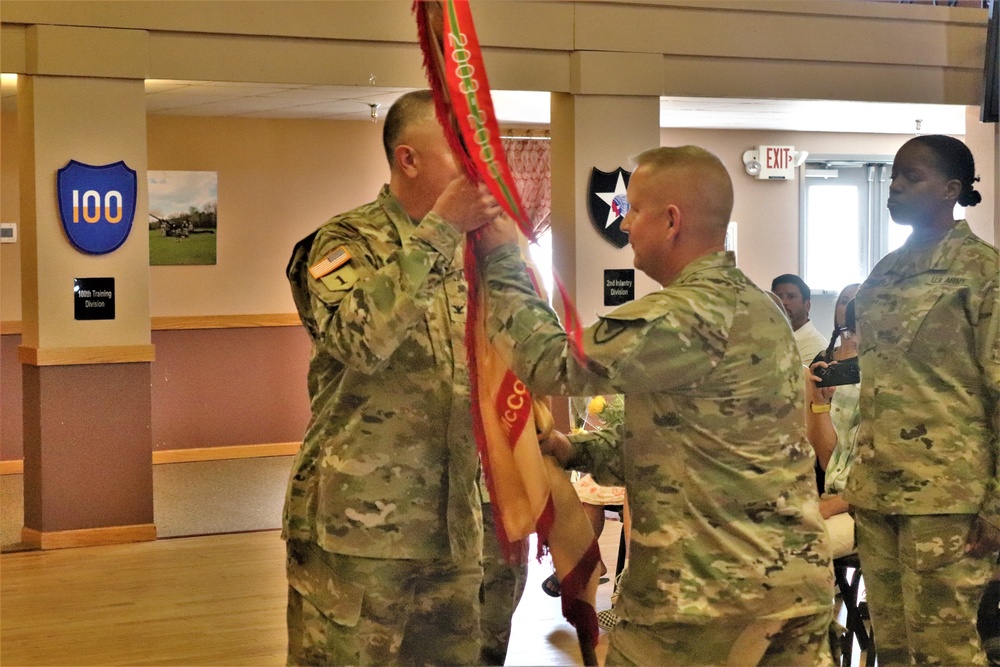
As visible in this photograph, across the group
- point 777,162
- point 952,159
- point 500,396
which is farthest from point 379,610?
point 777,162

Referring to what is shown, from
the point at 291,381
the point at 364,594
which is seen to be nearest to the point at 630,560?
the point at 364,594

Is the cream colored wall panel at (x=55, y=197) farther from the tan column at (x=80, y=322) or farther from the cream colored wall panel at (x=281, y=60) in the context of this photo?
the cream colored wall panel at (x=281, y=60)

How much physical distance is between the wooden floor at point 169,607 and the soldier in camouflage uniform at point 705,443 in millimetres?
2412

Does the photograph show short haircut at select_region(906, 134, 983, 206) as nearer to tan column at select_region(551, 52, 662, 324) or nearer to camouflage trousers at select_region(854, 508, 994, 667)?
camouflage trousers at select_region(854, 508, 994, 667)

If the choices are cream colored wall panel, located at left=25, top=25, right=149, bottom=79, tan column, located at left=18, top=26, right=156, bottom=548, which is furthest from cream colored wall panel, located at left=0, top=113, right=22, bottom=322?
cream colored wall panel, located at left=25, top=25, right=149, bottom=79

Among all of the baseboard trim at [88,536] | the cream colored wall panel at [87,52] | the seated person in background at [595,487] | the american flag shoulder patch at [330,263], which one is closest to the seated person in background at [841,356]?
the seated person in background at [595,487]

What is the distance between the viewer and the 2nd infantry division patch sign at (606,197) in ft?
25.3

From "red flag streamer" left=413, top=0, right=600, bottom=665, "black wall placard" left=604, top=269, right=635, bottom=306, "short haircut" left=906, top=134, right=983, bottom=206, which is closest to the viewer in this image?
"red flag streamer" left=413, top=0, right=600, bottom=665

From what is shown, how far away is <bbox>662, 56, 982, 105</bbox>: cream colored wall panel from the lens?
7957 millimetres

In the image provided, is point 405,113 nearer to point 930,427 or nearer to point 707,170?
point 707,170

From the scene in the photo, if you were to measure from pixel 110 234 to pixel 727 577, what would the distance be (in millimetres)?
5182

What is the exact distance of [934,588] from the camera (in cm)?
296

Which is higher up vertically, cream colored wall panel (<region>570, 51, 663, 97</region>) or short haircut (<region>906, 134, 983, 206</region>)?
cream colored wall panel (<region>570, 51, 663, 97</region>)

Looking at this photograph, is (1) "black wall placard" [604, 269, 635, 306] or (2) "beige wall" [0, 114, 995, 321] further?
(2) "beige wall" [0, 114, 995, 321]
